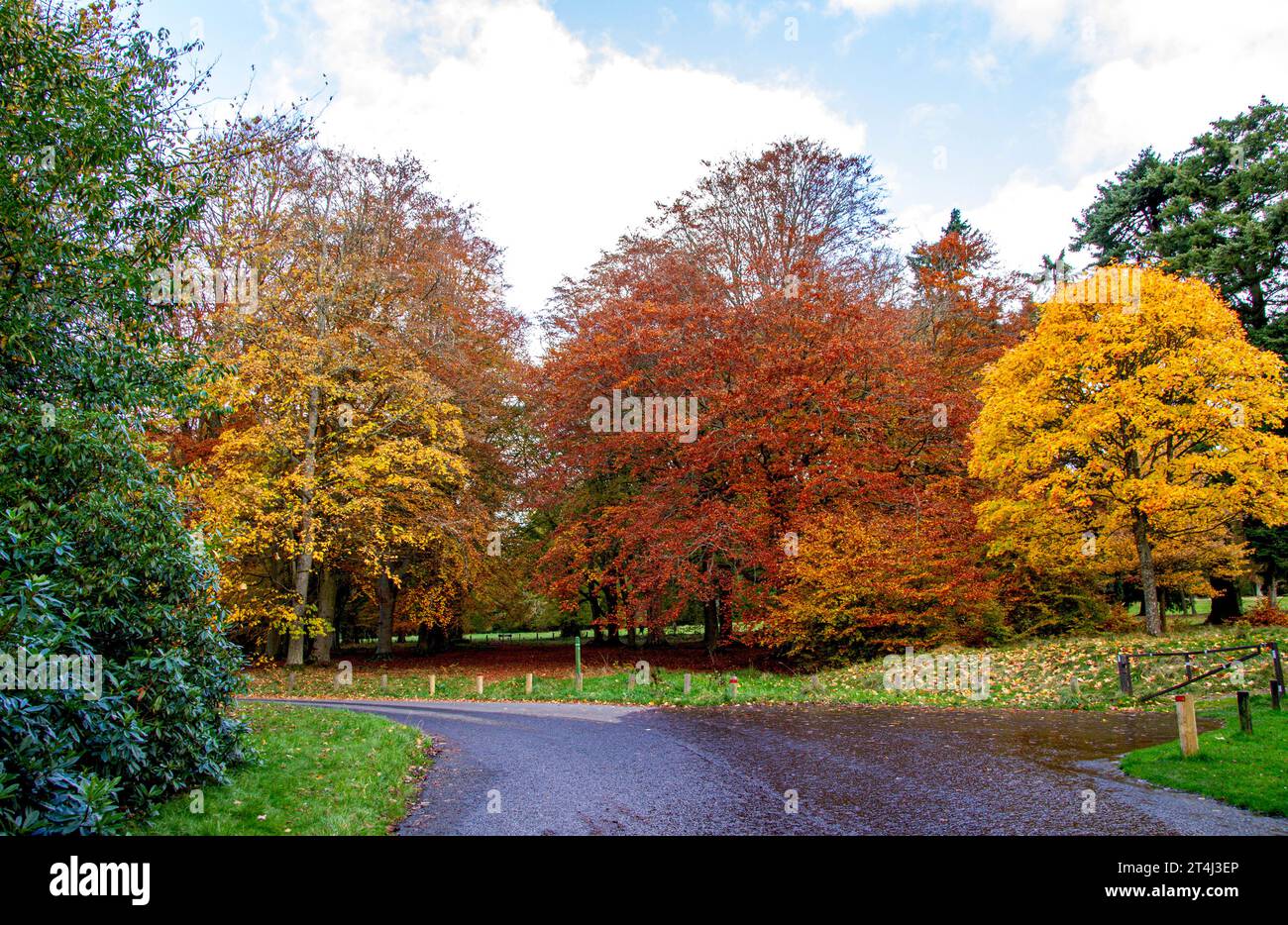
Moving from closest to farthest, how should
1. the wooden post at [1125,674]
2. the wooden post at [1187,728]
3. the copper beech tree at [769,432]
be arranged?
the wooden post at [1187,728], the wooden post at [1125,674], the copper beech tree at [769,432]

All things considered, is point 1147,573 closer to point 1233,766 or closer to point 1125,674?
point 1125,674

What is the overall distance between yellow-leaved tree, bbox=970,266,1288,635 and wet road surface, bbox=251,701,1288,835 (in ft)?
30.2

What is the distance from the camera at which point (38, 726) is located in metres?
4.56

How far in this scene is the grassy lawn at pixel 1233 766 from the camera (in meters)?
6.88

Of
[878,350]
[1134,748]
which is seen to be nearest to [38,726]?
[1134,748]

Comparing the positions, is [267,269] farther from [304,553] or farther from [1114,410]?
[1114,410]

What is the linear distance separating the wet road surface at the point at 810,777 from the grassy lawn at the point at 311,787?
46cm

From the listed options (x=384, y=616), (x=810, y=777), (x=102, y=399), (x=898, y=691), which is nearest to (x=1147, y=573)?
(x=898, y=691)

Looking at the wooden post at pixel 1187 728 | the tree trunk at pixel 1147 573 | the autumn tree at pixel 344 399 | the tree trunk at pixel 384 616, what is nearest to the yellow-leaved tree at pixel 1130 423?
the tree trunk at pixel 1147 573

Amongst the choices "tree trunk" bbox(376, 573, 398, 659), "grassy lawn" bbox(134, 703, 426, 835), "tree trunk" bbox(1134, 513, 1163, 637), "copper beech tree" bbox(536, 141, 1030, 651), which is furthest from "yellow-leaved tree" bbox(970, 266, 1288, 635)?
"tree trunk" bbox(376, 573, 398, 659)

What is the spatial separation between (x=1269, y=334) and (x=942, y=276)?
1182 centimetres

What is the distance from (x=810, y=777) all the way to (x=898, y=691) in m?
8.74

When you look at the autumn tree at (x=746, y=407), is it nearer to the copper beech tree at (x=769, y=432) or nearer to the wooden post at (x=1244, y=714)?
the copper beech tree at (x=769, y=432)
